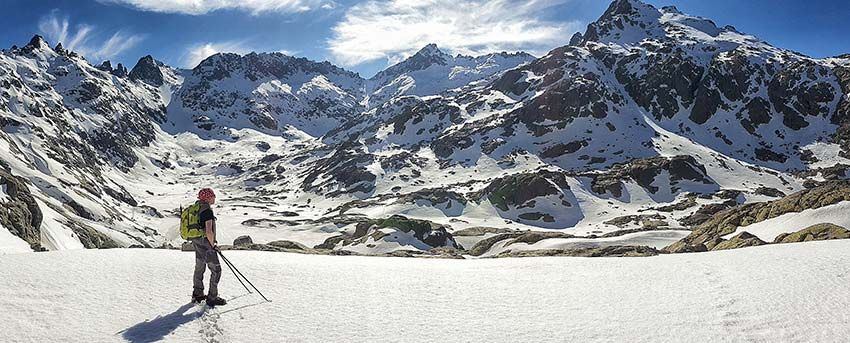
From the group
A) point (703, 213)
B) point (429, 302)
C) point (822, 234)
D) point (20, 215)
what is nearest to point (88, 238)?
point (20, 215)

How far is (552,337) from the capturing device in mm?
8805

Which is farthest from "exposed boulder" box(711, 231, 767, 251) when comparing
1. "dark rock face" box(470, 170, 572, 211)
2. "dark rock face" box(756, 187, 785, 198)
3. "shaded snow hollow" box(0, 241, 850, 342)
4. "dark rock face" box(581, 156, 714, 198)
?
"dark rock face" box(756, 187, 785, 198)

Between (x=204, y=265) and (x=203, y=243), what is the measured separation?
452 millimetres

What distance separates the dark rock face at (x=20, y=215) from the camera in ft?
101

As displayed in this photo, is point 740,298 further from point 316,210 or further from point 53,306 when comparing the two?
point 316,210

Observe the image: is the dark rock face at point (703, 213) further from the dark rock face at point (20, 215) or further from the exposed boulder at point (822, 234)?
the dark rock face at point (20, 215)

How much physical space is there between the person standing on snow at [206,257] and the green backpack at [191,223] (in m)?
0.05

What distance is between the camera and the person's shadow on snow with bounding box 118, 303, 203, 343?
8500 mm

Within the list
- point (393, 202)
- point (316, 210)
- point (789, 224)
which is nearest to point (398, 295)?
point (789, 224)

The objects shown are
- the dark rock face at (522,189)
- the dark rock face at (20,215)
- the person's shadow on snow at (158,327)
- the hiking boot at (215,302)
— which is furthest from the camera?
the dark rock face at (522,189)

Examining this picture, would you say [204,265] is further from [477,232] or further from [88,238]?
[477,232]

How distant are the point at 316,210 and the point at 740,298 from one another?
16352cm

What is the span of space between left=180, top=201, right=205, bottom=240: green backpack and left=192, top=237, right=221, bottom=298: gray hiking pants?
0.47ft

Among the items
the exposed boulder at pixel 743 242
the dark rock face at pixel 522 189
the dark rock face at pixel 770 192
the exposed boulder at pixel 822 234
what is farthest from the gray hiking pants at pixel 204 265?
the dark rock face at pixel 770 192
